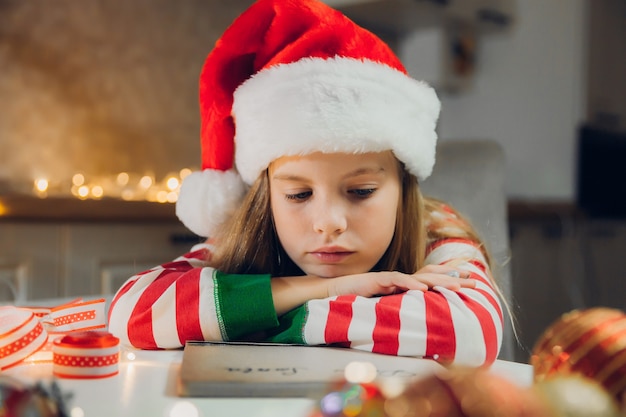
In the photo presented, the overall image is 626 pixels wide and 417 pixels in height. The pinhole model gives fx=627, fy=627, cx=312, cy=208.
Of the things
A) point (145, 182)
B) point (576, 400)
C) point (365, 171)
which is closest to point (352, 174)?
point (365, 171)

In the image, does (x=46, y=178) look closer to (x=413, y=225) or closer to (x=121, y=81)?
(x=121, y=81)

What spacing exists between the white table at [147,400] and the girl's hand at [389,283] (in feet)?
0.60

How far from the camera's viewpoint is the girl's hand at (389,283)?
2.31 ft

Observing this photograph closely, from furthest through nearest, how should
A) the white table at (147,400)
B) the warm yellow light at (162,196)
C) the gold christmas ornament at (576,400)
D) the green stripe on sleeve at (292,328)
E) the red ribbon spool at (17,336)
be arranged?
the warm yellow light at (162,196) < the green stripe on sleeve at (292,328) < the red ribbon spool at (17,336) < the white table at (147,400) < the gold christmas ornament at (576,400)

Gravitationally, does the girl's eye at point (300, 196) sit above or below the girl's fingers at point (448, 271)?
above

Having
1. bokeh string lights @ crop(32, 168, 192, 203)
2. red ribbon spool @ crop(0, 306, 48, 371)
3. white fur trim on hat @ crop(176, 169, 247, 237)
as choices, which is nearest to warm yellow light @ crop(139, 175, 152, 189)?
bokeh string lights @ crop(32, 168, 192, 203)

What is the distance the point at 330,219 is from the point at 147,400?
0.33m

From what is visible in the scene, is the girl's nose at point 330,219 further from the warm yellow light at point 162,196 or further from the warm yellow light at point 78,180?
the warm yellow light at point 78,180

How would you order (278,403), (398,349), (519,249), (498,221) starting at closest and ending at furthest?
(278,403)
(398,349)
(498,221)
(519,249)

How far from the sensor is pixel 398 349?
60 centimetres

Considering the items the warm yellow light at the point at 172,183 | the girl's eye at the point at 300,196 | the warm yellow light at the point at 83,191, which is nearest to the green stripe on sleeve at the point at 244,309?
the girl's eye at the point at 300,196

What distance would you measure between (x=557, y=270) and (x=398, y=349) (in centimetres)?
197

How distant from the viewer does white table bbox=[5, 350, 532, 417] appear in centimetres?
41

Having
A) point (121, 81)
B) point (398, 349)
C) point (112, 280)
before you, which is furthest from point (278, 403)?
point (121, 81)
